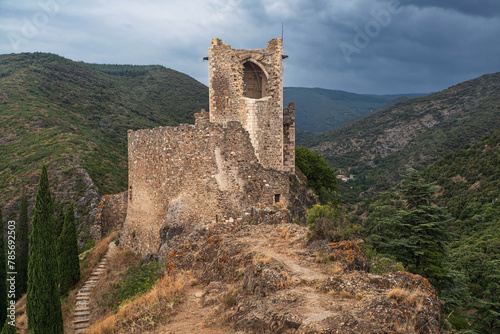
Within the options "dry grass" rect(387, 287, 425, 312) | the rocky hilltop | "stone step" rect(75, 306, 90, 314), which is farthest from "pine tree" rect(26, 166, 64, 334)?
"dry grass" rect(387, 287, 425, 312)

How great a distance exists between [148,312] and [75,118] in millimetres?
44777

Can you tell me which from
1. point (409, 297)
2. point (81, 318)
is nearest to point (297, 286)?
point (409, 297)

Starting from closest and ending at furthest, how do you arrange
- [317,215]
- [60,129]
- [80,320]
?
[317,215] → [80,320] → [60,129]

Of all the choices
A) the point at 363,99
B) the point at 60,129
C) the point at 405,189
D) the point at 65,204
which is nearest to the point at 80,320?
the point at 405,189

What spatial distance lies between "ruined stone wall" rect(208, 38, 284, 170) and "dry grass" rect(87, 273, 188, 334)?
6.65 metres

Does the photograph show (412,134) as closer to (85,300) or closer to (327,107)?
(85,300)

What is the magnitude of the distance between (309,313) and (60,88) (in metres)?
57.1

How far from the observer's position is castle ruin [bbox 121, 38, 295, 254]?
11.5 metres

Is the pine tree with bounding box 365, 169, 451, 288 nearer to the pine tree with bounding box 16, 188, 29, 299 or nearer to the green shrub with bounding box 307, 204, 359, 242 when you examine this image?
the green shrub with bounding box 307, 204, 359, 242

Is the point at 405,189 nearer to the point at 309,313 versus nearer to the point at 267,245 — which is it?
the point at 267,245

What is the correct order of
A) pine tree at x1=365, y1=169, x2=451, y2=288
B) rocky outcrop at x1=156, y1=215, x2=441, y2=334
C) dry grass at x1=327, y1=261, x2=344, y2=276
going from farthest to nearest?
pine tree at x1=365, y1=169, x2=451, y2=288 → dry grass at x1=327, y1=261, x2=344, y2=276 → rocky outcrop at x1=156, y1=215, x2=441, y2=334

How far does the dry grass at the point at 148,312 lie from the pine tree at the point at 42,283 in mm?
4090

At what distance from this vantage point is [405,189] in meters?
16.9

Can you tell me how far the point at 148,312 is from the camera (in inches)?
287
